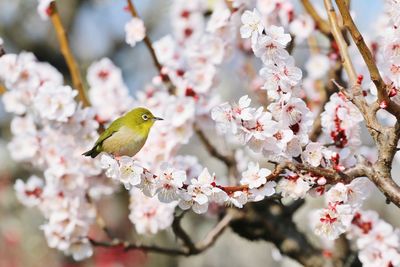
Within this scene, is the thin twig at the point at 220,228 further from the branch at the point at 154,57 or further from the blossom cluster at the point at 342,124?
the blossom cluster at the point at 342,124

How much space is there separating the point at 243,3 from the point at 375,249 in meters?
1.07

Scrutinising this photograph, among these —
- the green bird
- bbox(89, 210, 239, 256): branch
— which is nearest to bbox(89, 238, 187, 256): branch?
bbox(89, 210, 239, 256): branch

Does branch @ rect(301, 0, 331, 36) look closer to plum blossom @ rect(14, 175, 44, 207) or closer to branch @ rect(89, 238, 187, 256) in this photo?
branch @ rect(89, 238, 187, 256)

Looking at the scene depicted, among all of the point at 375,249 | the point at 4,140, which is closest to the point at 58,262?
the point at 4,140

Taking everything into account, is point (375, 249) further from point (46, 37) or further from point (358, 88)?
point (46, 37)

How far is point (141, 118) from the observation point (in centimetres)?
228

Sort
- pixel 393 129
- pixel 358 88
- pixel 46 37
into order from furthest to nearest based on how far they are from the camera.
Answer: pixel 46 37 < pixel 358 88 < pixel 393 129

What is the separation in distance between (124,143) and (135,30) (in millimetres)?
848

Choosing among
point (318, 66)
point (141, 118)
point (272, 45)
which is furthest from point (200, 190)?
point (318, 66)

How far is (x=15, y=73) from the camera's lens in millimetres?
2695

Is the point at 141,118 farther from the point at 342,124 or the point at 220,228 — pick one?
the point at 220,228

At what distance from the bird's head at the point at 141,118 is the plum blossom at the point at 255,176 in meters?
0.56

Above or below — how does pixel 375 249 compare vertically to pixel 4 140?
above

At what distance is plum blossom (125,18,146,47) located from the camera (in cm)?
→ 282
